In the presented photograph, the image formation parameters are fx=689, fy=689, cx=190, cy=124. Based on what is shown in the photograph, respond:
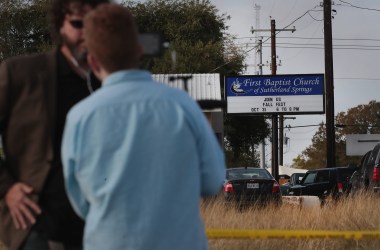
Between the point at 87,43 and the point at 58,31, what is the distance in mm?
619

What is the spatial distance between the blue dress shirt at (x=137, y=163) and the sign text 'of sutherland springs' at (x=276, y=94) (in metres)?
28.7

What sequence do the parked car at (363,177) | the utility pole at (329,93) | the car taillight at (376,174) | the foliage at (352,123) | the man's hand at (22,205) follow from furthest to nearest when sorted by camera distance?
the foliage at (352,123) → the utility pole at (329,93) → the parked car at (363,177) → the car taillight at (376,174) → the man's hand at (22,205)

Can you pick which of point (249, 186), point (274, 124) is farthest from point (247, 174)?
point (274, 124)

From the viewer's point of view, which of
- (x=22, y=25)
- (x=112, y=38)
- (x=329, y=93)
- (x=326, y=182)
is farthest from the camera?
(x=22, y=25)

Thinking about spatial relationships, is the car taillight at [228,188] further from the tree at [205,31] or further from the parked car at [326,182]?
the tree at [205,31]

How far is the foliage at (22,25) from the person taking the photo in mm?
34781

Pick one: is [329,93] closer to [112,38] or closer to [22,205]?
[22,205]

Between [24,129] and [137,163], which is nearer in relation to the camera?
[137,163]

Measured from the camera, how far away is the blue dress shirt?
2.31 meters

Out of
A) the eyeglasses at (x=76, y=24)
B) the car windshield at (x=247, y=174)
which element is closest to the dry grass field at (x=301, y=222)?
the eyeglasses at (x=76, y=24)

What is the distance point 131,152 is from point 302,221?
20.3 ft

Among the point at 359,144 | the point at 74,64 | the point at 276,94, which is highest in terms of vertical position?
the point at 276,94

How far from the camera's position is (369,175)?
14.7 meters

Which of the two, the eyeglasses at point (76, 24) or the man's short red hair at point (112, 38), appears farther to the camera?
the eyeglasses at point (76, 24)
